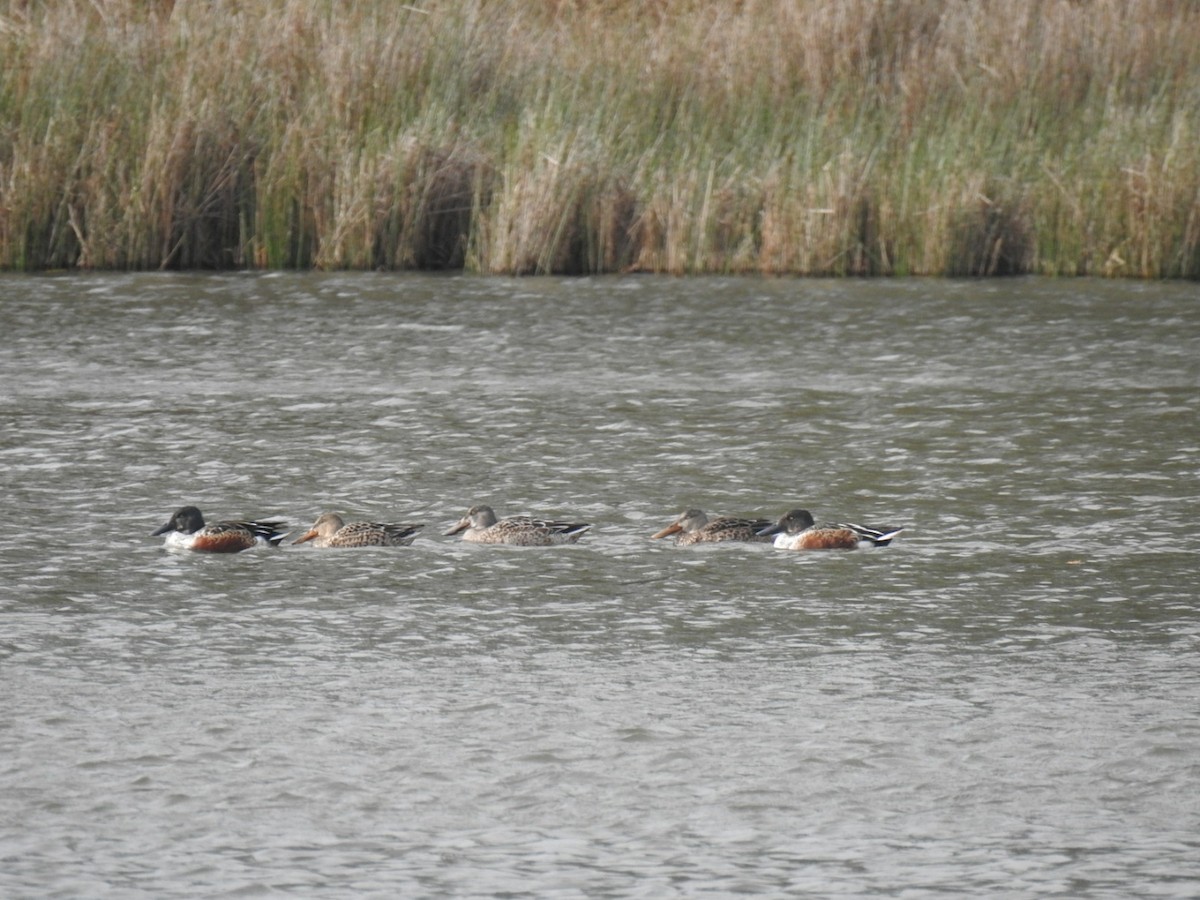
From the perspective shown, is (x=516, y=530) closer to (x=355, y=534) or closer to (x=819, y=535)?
(x=355, y=534)

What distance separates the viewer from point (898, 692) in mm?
5344

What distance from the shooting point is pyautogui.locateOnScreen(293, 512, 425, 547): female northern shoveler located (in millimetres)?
6938

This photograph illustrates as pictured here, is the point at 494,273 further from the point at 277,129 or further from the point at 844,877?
the point at 844,877

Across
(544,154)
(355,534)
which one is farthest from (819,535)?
(544,154)

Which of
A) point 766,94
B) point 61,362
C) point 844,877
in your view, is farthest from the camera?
point 766,94

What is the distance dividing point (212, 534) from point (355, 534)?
0.48 metres

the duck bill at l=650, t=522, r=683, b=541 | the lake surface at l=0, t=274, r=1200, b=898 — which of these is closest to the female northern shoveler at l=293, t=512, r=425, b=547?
the lake surface at l=0, t=274, r=1200, b=898

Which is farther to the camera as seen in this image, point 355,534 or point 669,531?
point 669,531

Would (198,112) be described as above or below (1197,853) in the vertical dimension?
above

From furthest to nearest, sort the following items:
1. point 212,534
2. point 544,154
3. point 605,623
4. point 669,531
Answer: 1. point 544,154
2. point 669,531
3. point 212,534
4. point 605,623

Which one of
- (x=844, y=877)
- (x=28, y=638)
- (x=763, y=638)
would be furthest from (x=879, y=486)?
(x=844, y=877)

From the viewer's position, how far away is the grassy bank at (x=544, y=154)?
45.2 feet

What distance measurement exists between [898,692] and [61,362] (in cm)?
652

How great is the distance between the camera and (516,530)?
698 centimetres
